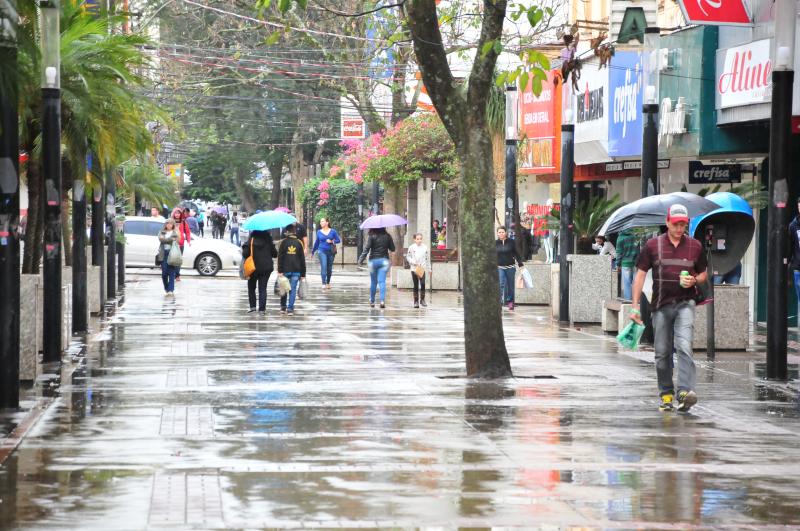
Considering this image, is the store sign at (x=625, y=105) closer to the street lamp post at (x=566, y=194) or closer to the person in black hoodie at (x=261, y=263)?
the street lamp post at (x=566, y=194)

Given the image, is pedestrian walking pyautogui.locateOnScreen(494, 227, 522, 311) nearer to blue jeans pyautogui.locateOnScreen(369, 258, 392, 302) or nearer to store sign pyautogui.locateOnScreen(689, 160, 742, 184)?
blue jeans pyautogui.locateOnScreen(369, 258, 392, 302)

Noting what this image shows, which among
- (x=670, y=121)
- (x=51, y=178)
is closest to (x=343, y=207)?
(x=670, y=121)

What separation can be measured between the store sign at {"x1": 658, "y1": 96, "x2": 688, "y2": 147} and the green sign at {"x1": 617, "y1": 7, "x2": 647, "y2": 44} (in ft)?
4.85

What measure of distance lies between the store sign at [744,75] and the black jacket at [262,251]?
27.4ft

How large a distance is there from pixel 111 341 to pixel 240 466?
9.80m

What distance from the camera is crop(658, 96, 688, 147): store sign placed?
23.4 metres

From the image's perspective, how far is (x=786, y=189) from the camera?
14891 millimetres

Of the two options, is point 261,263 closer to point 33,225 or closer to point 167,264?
point 167,264

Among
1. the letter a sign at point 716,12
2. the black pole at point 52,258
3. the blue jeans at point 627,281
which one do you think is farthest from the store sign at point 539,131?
the black pole at point 52,258

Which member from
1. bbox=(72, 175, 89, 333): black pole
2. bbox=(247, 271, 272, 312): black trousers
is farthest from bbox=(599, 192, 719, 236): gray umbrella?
bbox=(247, 271, 272, 312): black trousers

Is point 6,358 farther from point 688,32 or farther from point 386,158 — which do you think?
point 386,158

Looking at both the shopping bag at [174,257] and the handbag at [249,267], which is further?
the shopping bag at [174,257]

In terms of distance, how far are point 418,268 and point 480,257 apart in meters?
12.6

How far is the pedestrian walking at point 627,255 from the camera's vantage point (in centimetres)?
2114
